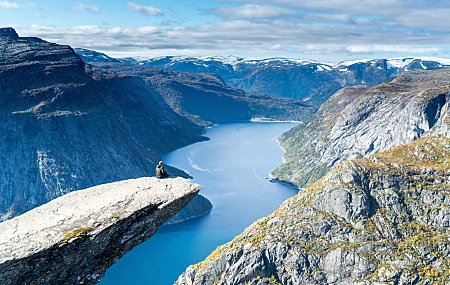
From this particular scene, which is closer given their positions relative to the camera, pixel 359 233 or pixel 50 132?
pixel 359 233

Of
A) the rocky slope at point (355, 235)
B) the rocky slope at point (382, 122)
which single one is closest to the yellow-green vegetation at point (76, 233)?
the rocky slope at point (355, 235)

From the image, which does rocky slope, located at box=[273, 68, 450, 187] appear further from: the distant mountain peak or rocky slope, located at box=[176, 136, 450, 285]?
the distant mountain peak

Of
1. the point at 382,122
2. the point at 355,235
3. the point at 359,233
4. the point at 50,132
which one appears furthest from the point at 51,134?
the point at 382,122

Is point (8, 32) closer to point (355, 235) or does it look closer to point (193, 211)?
point (193, 211)

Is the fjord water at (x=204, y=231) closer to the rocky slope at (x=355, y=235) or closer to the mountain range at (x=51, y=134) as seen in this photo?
the mountain range at (x=51, y=134)

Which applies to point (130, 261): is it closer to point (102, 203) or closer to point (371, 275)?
point (371, 275)

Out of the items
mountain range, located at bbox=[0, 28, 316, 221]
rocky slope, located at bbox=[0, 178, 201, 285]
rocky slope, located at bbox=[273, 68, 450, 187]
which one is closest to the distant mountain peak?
mountain range, located at bbox=[0, 28, 316, 221]
